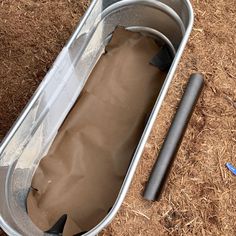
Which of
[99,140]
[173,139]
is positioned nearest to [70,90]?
[99,140]

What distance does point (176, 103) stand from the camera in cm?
171

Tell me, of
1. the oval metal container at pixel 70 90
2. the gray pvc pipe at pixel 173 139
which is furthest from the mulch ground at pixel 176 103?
the oval metal container at pixel 70 90

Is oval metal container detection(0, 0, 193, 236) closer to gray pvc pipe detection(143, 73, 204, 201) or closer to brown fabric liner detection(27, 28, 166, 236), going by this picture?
brown fabric liner detection(27, 28, 166, 236)

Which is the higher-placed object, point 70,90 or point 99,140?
point 70,90

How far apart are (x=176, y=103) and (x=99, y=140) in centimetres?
40

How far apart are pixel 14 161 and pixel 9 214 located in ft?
0.55

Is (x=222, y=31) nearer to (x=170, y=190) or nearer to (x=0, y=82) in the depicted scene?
(x=170, y=190)

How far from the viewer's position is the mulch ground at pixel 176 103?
1567 mm

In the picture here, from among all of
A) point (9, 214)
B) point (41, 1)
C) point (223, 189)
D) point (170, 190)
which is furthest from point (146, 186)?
point (41, 1)

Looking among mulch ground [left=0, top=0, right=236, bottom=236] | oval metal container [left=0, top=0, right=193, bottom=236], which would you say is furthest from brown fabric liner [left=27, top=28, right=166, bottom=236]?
mulch ground [left=0, top=0, right=236, bottom=236]

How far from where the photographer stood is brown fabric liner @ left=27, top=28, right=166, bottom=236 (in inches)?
55.8

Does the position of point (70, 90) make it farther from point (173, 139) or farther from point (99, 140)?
point (173, 139)

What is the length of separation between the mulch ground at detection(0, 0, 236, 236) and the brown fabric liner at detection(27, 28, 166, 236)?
0.46 feet

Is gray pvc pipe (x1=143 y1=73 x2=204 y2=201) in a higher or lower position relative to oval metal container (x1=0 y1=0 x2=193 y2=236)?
lower
